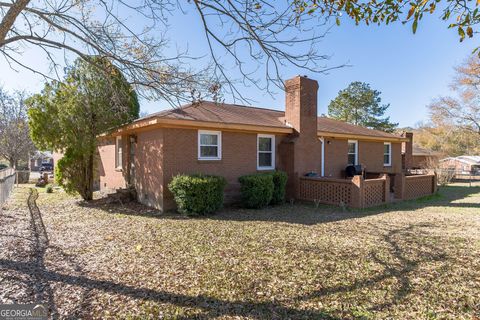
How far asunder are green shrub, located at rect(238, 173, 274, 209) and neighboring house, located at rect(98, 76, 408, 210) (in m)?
0.83

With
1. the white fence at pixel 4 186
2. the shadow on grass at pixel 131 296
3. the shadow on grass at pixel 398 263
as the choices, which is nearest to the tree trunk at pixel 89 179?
the white fence at pixel 4 186

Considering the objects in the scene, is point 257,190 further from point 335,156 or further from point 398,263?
point 335,156

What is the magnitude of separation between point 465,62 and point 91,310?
38407 mm

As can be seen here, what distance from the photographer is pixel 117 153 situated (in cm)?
1437

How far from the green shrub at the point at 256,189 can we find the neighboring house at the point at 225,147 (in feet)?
2.74

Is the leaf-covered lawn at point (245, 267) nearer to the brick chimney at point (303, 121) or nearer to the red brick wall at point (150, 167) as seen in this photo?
the red brick wall at point (150, 167)

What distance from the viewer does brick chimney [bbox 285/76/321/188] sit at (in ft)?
39.8

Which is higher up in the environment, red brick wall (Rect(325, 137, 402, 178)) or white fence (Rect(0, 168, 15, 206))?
red brick wall (Rect(325, 137, 402, 178))

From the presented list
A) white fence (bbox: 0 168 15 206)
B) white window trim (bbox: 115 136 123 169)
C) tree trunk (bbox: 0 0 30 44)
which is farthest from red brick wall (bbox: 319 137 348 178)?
white fence (bbox: 0 168 15 206)

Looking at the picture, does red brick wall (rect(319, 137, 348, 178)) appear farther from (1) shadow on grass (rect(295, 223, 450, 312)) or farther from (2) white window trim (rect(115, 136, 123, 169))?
(2) white window trim (rect(115, 136, 123, 169))

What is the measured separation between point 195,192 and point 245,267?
4.60 meters

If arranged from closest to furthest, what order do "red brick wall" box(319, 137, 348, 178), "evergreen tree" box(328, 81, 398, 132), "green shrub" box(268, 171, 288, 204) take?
"green shrub" box(268, 171, 288, 204)
"red brick wall" box(319, 137, 348, 178)
"evergreen tree" box(328, 81, 398, 132)

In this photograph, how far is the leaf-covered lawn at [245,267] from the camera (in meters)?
3.51

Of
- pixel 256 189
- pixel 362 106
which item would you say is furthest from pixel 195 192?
pixel 362 106
